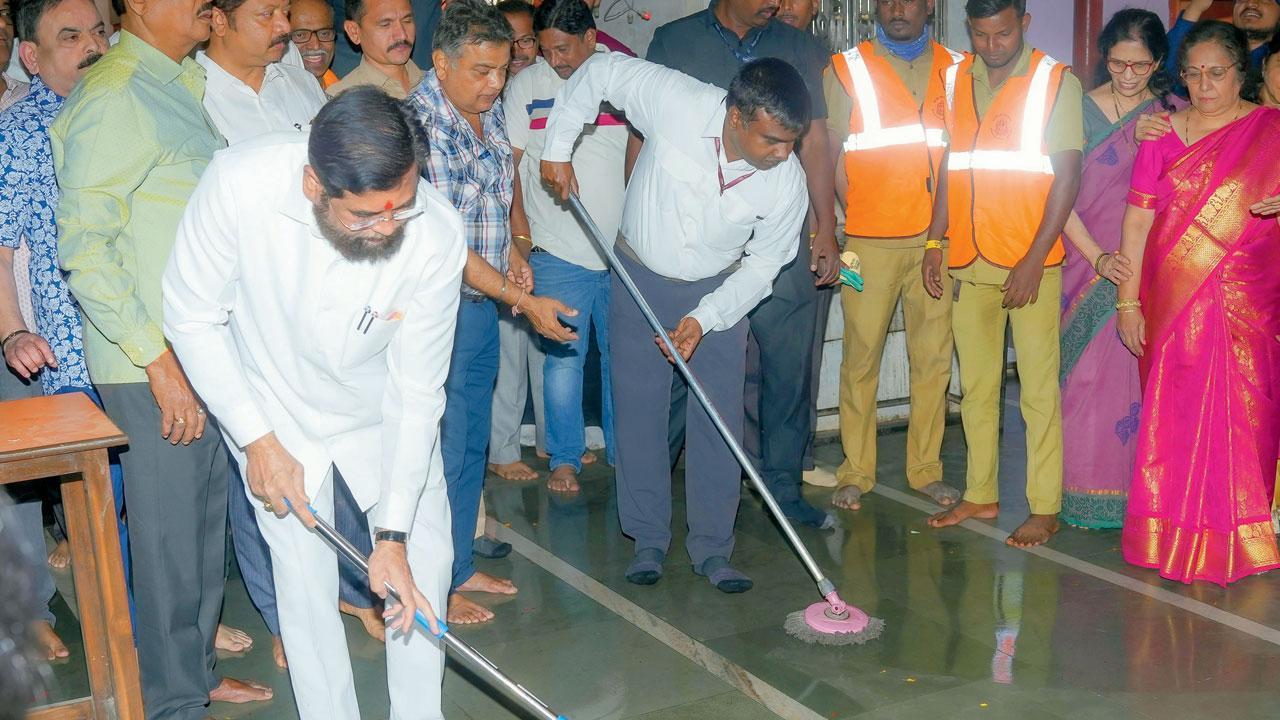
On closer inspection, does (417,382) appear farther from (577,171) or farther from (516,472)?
(516,472)

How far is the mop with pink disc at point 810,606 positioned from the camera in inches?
156

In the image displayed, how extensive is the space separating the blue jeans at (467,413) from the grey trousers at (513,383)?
1.15m

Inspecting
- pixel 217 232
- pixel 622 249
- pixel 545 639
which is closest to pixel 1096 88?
pixel 622 249

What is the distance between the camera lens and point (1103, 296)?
4.77m

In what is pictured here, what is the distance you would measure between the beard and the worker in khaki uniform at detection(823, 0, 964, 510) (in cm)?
269

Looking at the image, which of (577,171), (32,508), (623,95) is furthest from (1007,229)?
(32,508)

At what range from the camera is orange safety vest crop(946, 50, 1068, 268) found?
15.1ft

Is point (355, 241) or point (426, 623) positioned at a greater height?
point (355, 241)

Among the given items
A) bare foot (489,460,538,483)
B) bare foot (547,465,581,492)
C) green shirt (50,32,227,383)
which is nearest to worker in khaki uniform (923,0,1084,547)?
bare foot (547,465,581,492)

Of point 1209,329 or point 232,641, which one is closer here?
point 232,641

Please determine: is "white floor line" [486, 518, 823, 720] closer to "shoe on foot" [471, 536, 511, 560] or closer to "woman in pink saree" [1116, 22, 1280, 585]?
"shoe on foot" [471, 536, 511, 560]

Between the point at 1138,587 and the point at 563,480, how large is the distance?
88.5 inches

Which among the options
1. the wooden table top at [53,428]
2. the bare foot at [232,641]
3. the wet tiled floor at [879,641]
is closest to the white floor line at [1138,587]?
the wet tiled floor at [879,641]

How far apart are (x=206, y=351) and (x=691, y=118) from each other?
1.82 m
